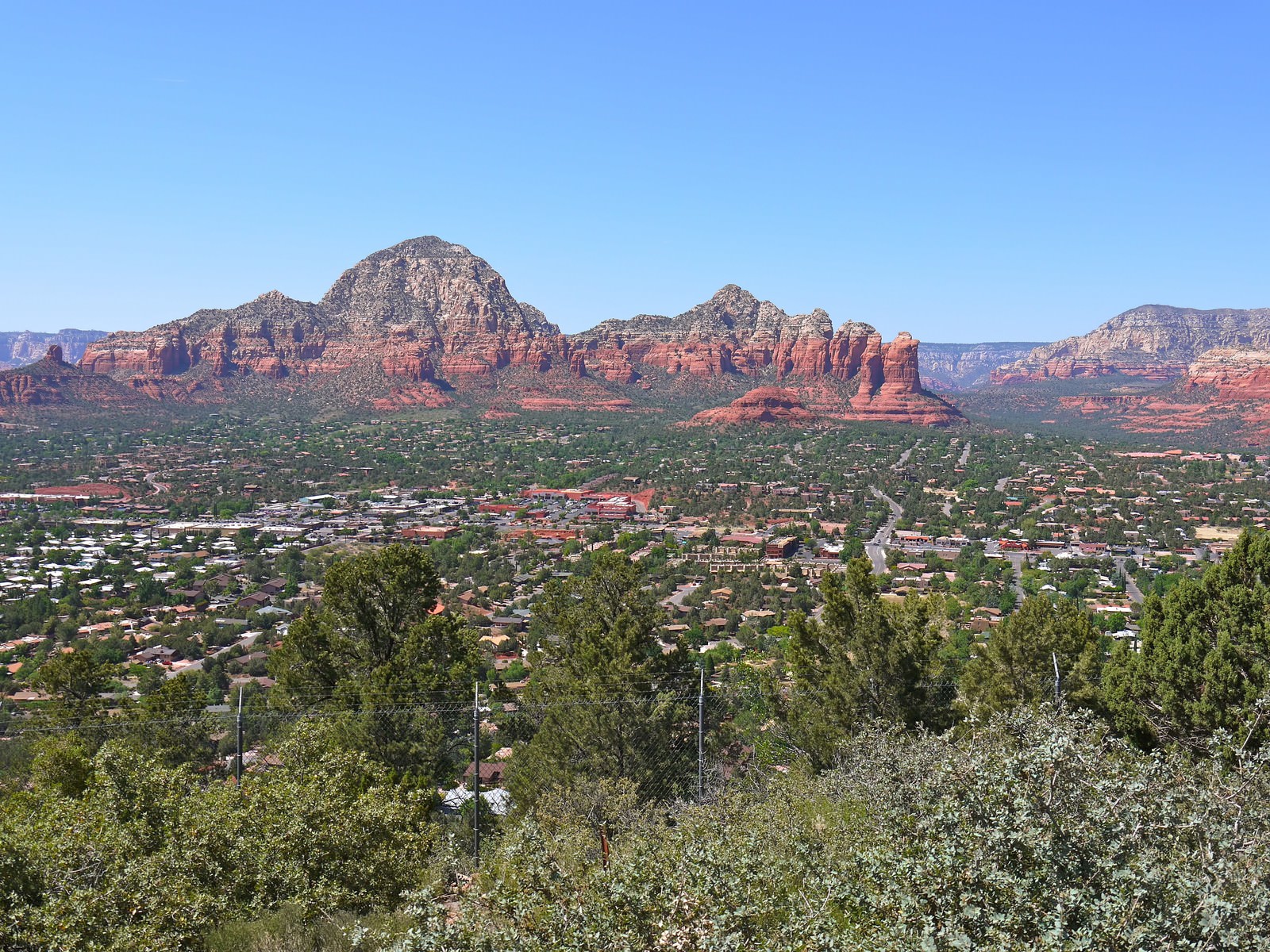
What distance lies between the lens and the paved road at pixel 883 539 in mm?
56328

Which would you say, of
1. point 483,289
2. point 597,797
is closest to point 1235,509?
point 597,797

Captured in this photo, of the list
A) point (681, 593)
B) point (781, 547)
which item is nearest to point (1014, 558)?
point (781, 547)

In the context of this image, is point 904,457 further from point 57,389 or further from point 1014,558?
point 57,389

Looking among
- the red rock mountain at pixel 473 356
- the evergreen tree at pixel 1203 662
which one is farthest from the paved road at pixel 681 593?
the red rock mountain at pixel 473 356

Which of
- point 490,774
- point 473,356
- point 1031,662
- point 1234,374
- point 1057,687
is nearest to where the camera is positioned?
point 1057,687

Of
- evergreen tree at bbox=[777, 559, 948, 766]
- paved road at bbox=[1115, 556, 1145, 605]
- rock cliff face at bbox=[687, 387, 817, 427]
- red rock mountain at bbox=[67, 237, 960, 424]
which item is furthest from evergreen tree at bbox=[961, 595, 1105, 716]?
red rock mountain at bbox=[67, 237, 960, 424]

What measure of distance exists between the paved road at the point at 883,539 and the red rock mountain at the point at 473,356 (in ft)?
263

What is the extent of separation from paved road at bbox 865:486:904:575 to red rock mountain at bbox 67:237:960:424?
80.3 metres

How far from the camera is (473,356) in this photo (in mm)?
182000

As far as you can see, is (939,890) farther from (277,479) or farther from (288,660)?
(277,479)

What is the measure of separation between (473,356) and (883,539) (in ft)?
431

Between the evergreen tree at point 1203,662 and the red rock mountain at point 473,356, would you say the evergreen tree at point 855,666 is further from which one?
the red rock mountain at point 473,356

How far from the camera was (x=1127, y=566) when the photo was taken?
182ft

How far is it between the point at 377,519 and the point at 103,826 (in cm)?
6810
